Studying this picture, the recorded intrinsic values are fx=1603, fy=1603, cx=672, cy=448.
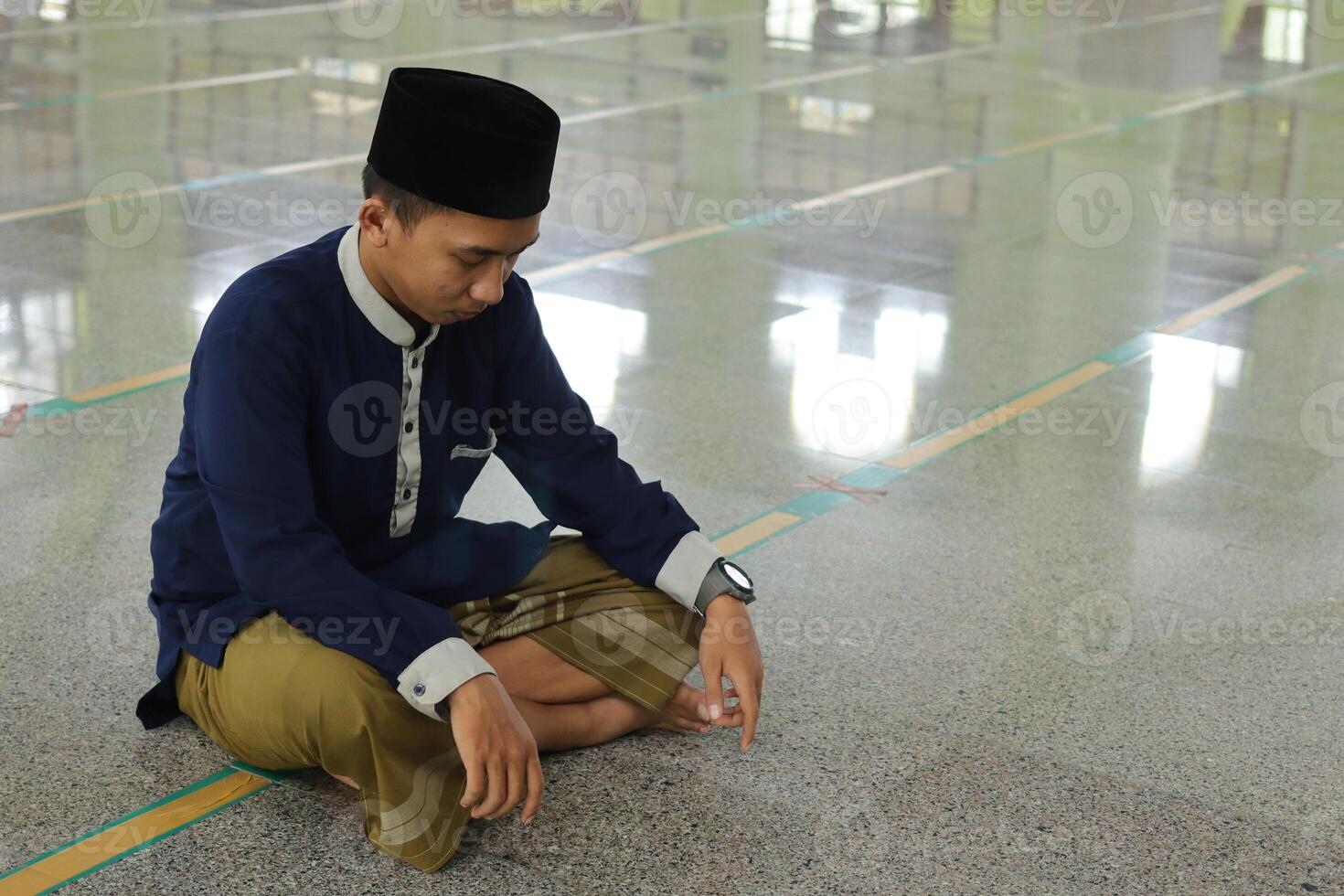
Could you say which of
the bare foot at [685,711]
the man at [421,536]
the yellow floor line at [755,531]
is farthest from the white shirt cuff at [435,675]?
the yellow floor line at [755,531]

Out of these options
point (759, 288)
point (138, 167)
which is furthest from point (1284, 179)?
point (138, 167)

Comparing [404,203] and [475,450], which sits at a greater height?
[404,203]

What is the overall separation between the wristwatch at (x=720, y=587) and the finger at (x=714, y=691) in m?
0.11

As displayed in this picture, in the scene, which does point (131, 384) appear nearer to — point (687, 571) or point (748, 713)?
point (687, 571)

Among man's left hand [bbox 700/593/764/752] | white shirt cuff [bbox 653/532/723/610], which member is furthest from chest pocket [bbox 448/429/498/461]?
man's left hand [bbox 700/593/764/752]

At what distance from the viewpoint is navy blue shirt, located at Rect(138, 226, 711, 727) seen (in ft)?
7.32

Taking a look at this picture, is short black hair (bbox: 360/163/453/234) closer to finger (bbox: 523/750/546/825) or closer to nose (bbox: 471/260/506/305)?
nose (bbox: 471/260/506/305)

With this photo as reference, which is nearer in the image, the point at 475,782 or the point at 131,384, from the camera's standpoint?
the point at 475,782

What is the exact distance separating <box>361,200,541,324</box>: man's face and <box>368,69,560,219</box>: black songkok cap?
0.03 m

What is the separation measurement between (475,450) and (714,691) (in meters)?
0.54

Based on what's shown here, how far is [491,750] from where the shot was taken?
7.09 feet

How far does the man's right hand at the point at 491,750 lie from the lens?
7.05 feet

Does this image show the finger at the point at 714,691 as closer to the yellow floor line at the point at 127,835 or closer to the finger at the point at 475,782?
the finger at the point at 475,782

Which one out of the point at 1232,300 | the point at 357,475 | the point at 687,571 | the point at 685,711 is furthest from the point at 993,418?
the point at 357,475
